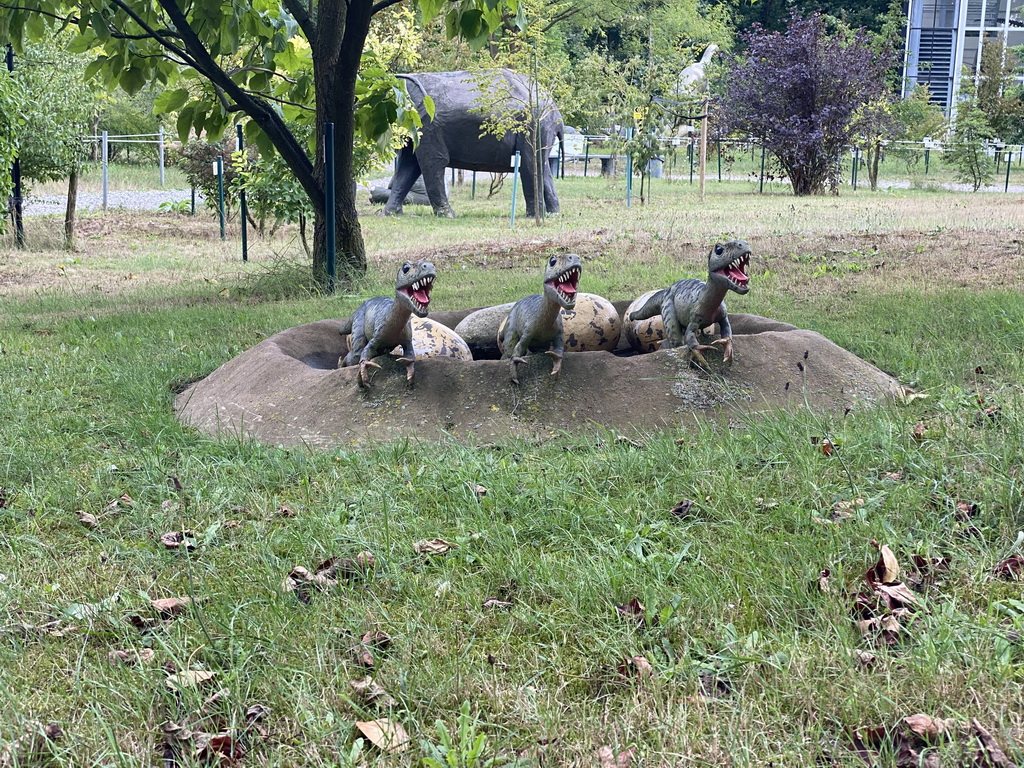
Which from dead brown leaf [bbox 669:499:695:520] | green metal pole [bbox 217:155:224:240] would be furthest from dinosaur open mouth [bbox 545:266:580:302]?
green metal pole [bbox 217:155:224:240]

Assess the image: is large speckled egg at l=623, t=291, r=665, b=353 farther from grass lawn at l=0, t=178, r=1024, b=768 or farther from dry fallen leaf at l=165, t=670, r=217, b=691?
dry fallen leaf at l=165, t=670, r=217, b=691

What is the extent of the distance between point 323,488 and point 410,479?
1.18 ft

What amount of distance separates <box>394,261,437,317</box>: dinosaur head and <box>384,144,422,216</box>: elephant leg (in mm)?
15353

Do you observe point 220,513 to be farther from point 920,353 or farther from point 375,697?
point 920,353

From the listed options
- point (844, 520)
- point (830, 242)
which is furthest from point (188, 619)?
point (830, 242)

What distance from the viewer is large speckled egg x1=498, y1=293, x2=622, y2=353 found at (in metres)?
6.05

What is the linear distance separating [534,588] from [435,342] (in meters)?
2.85

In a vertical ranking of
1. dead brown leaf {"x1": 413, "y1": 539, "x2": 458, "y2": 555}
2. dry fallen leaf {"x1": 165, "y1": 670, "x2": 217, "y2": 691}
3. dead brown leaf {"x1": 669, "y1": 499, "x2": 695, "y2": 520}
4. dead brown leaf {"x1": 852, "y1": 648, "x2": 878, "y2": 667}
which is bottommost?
dry fallen leaf {"x1": 165, "y1": 670, "x2": 217, "y2": 691}

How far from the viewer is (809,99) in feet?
80.5

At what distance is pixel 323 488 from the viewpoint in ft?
14.0

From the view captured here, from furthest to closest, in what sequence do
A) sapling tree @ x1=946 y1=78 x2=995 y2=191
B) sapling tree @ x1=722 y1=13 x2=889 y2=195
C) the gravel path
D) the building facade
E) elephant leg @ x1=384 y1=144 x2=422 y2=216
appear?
1. the building facade
2. sapling tree @ x1=946 y1=78 x2=995 y2=191
3. sapling tree @ x1=722 y1=13 x2=889 y2=195
4. the gravel path
5. elephant leg @ x1=384 y1=144 x2=422 y2=216

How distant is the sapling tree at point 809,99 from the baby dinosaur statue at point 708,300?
19741 millimetres

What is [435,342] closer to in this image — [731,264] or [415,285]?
[415,285]

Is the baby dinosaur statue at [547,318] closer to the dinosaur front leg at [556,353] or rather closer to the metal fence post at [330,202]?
the dinosaur front leg at [556,353]
